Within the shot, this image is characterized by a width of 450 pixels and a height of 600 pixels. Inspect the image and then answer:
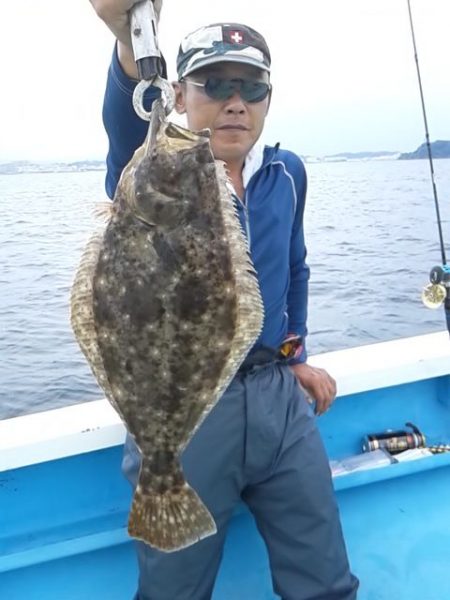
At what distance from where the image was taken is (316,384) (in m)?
2.91

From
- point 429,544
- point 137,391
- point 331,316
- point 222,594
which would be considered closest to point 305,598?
point 222,594

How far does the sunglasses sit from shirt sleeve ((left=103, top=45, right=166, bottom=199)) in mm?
321

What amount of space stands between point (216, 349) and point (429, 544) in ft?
5.66

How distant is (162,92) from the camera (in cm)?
176

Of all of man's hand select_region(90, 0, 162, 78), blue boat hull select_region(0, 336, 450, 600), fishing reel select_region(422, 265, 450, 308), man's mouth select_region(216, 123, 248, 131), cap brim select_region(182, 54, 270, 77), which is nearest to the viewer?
man's hand select_region(90, 0, 162, 78)

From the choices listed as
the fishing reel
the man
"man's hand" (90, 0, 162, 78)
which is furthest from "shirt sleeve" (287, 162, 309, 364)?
"man's hand" (90, 0, 162, 78)

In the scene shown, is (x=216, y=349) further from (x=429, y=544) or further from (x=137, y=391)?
(x=429, y=544)

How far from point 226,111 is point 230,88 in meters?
0.08

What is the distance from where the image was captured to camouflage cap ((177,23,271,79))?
231cm

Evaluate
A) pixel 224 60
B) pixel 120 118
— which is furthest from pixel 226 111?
pixel 120 118

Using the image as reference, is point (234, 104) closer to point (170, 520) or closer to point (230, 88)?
point (230, 88)

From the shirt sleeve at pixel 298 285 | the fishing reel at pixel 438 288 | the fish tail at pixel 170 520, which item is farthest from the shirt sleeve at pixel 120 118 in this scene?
the fishing reel at pixel 438 288

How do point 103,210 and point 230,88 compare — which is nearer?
point 103,210

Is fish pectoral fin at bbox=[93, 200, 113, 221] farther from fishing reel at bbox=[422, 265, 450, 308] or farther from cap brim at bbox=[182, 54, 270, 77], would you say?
fishing reel at bbox=[422, 265, 450, 308]
